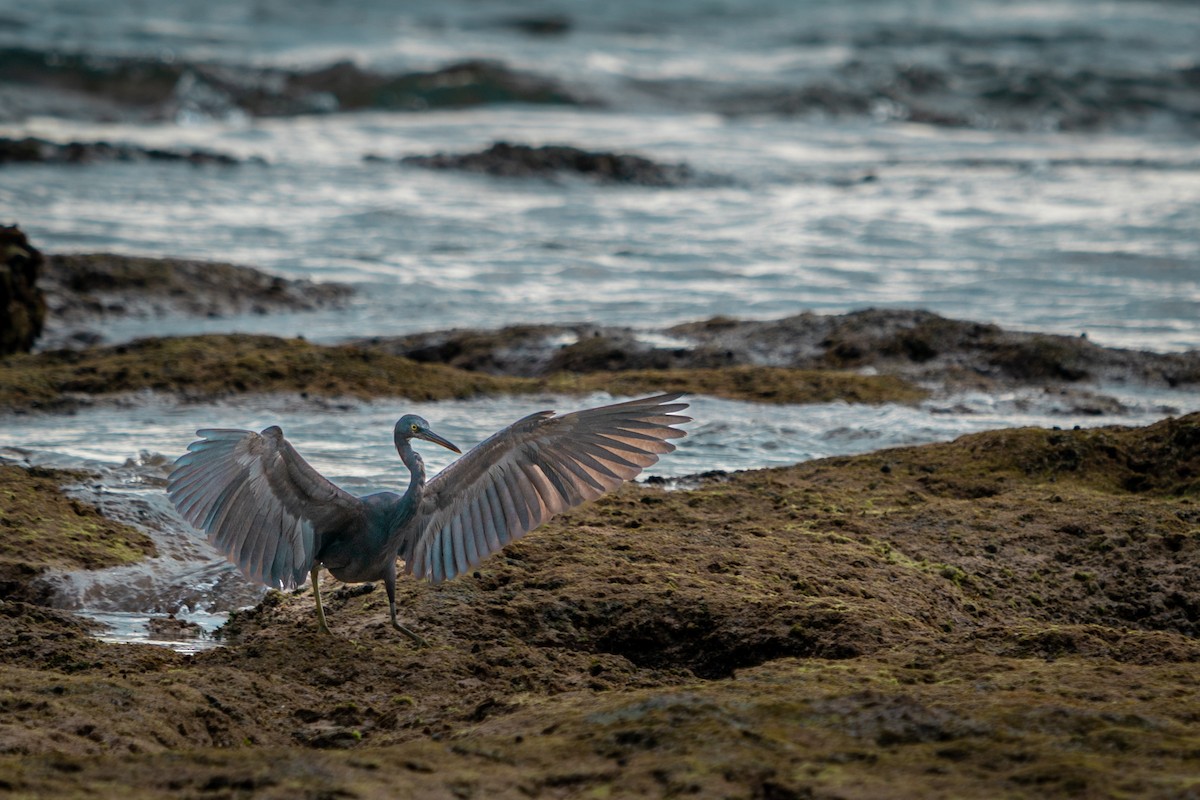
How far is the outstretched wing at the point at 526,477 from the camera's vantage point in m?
4.62

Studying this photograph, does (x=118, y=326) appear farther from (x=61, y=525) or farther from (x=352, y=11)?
(x=352, y=11)

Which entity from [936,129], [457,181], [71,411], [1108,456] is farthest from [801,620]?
[936,129]

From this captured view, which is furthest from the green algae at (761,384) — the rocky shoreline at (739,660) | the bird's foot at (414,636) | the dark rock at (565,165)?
the dark rock at (565,165)

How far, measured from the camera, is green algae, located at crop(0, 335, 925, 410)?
314 inches

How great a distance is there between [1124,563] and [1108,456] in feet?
4.28

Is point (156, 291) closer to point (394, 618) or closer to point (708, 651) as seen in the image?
point (394, 618)

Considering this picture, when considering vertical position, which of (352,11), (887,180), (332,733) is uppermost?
(352,11)

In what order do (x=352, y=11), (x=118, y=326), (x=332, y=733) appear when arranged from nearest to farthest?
(x=332, y=733) → (x=118, y=326) → (x=352, y=11)

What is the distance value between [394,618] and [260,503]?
1.80ft

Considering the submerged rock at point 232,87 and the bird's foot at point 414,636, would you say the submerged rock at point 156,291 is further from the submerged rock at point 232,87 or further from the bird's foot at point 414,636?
the submerged rock at point 232,87

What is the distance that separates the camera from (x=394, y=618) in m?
4.56

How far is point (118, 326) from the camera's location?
431 inches

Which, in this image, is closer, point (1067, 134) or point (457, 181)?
point (457, 181)

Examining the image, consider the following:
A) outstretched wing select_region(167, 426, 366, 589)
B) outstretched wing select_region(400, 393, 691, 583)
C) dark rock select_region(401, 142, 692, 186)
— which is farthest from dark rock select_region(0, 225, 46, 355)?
dark rock select_region(401, 142, 692, 186)
